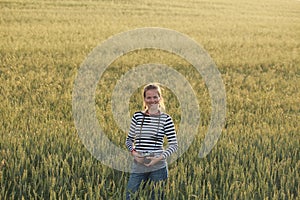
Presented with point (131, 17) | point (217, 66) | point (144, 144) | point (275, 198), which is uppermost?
point (131, 17)

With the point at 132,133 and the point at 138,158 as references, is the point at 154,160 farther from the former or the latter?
the point at 132,133

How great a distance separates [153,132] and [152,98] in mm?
242

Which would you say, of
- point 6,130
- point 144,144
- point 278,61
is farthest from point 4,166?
point 278,61

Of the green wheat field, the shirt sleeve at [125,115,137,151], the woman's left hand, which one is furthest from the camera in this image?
the green wheat field

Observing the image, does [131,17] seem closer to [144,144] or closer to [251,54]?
[251,54]

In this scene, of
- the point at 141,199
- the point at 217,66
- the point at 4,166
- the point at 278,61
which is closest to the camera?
the point at 141,199

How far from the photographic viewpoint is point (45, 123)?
210 inches

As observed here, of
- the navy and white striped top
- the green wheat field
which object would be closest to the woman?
the navy and white striped top

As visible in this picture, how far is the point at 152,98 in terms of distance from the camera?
3201 millimetres

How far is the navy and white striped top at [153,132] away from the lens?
128 inches

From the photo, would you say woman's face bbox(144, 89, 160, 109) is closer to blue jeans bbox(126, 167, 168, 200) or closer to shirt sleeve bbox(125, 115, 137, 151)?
shirt sleeve bbox(125, 115, 137, 151)

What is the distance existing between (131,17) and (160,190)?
20.3 meters

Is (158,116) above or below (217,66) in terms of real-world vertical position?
below

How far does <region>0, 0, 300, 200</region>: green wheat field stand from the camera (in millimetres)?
3637
